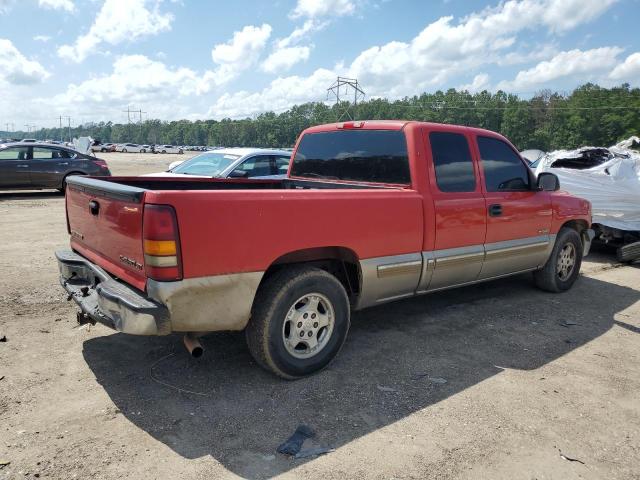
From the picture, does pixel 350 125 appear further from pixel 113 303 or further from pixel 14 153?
pixel 14 153

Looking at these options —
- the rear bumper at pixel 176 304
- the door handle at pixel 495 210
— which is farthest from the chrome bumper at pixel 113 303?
the door handle at pixel 495 210

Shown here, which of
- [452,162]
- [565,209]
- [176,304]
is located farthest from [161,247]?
A: [565,209]

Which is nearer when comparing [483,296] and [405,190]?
[405,190]

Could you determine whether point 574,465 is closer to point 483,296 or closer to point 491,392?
point 491,392

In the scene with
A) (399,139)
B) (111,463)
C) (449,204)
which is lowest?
(111,463)

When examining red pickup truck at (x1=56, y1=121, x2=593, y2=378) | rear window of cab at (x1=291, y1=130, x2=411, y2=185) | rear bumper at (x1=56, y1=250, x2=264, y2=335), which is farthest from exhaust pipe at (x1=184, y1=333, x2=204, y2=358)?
rear window of cab at (x1=291, y1=130, x2=411, y2=185)

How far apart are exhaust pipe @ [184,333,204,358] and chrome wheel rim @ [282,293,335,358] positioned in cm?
58

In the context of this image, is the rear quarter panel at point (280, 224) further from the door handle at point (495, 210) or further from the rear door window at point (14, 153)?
the rear door window at point (14, 153)

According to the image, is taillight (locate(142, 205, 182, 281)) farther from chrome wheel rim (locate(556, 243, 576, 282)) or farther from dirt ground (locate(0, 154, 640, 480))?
chrome wheel rim (locate(556, 243, 576, 282))

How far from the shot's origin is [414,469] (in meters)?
2.64

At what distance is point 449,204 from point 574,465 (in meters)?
2.22

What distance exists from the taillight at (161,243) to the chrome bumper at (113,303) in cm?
20

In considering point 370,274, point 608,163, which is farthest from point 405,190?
point 608,163

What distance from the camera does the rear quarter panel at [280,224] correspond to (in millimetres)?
2857
